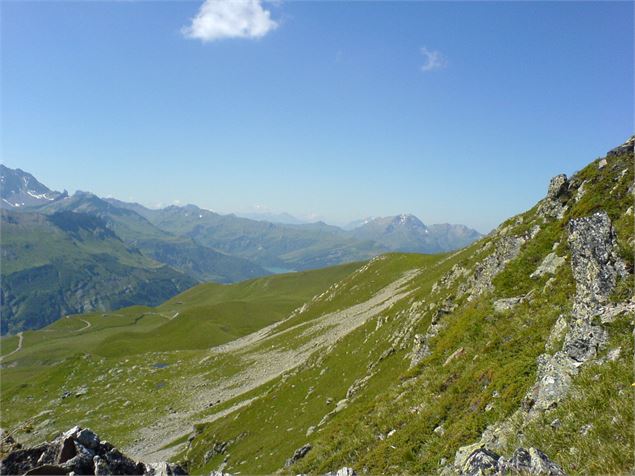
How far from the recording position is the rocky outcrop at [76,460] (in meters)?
13.8

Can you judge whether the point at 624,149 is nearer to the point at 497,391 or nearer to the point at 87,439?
the point at 497,391

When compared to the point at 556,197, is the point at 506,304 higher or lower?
lower

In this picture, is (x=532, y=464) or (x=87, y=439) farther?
(x=87, y=439)

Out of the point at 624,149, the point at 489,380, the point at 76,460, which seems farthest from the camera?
the point at 624,149

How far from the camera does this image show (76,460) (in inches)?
560

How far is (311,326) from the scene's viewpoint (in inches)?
→ 4018

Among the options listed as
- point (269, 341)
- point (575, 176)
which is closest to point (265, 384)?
point (269, 341)

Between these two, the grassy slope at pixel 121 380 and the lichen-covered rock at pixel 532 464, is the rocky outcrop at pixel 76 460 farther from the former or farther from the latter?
the grassy slope at pixel 121 380

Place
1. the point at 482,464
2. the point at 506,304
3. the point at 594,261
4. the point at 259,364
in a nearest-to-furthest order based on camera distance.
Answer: the point at 482,464
the point at 594,261
the point at 506,304
the point at 259,364

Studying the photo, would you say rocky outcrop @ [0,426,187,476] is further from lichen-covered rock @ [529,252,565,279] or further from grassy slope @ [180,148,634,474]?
lichen-covered rock @ [529,252,565,279]

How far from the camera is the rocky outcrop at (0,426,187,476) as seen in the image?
13828 millimetres

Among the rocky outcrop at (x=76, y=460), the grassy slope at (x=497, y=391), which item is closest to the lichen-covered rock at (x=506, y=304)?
the grassy slope at (x=497, y=391)

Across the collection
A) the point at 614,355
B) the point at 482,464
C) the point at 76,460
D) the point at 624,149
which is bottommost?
the point at 76,460

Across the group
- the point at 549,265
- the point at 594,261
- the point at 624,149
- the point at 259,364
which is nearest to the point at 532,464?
the point at 594,261
